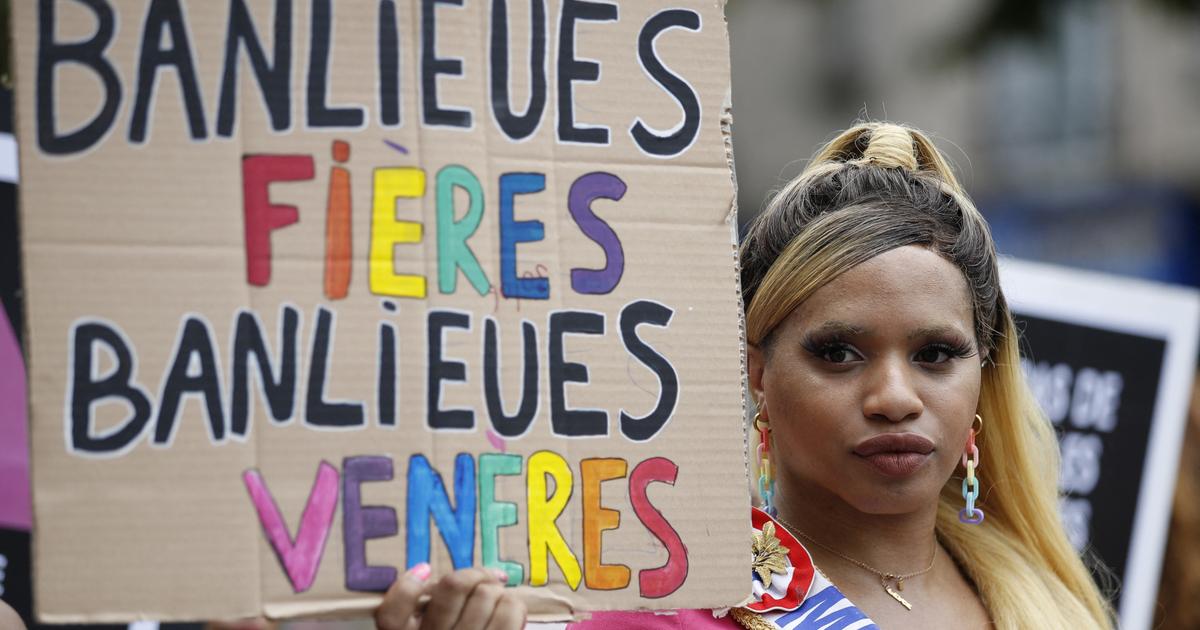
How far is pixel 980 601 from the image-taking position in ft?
8.50

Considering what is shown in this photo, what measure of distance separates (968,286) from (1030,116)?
12.8m

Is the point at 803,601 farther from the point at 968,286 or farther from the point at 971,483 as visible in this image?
the point at 968,286

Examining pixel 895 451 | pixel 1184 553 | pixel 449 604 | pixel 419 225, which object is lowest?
pixel 1184 553

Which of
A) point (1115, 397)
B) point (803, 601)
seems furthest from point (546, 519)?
point (1115, 397)

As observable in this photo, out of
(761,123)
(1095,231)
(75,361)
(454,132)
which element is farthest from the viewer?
(761,123)

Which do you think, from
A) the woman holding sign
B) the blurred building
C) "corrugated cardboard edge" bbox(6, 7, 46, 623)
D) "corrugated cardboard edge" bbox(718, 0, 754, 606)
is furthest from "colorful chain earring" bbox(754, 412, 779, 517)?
the blurred building

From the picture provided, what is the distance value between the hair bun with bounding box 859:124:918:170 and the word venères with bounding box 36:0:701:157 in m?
0.54

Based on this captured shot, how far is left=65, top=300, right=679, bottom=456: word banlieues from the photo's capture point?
6.28 feet

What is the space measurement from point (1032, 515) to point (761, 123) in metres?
13.4

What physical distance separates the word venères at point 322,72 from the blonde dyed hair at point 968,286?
38 cm

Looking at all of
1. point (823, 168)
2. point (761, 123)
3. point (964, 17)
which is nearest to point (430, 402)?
point (823, 168)

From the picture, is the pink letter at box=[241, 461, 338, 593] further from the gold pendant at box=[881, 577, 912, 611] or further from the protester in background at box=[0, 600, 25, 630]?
the gold pendant at box=[881, 577, 912, 611]

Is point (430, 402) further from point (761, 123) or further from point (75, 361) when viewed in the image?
point (761, 123)

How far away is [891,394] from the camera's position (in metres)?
2.27
